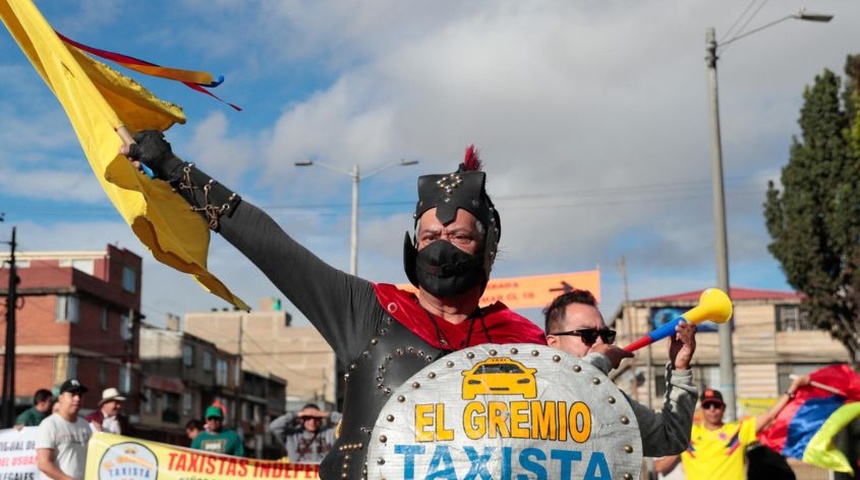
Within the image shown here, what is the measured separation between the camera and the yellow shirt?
26.8 ft

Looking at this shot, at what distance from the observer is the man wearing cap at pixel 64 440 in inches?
333

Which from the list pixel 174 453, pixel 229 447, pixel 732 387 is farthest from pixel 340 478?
pixel 732 387

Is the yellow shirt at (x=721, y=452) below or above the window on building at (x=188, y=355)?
below

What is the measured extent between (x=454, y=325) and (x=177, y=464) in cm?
679

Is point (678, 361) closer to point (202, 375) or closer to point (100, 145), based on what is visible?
point (100, 145)

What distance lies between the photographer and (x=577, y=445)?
2271 mm

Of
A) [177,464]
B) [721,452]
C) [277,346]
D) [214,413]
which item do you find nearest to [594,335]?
[721,452]

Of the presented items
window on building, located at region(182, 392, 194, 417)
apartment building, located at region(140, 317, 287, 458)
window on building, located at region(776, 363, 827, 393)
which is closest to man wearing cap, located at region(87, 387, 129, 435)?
apartment building, located at region(140, 317, 287, 458)

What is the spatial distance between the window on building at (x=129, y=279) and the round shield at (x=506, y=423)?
51.6 metres

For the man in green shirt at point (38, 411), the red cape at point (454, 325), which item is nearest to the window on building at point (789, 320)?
the man in green shirt at point (38, 411)

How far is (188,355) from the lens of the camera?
2370 inches

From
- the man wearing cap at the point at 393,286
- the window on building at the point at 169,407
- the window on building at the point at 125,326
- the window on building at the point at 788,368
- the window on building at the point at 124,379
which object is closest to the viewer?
the man wearing cap at the point at 393,286

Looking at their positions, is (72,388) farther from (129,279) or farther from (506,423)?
(129,279)

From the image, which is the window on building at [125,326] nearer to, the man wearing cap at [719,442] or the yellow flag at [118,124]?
the man wearing cap at [719,442]
